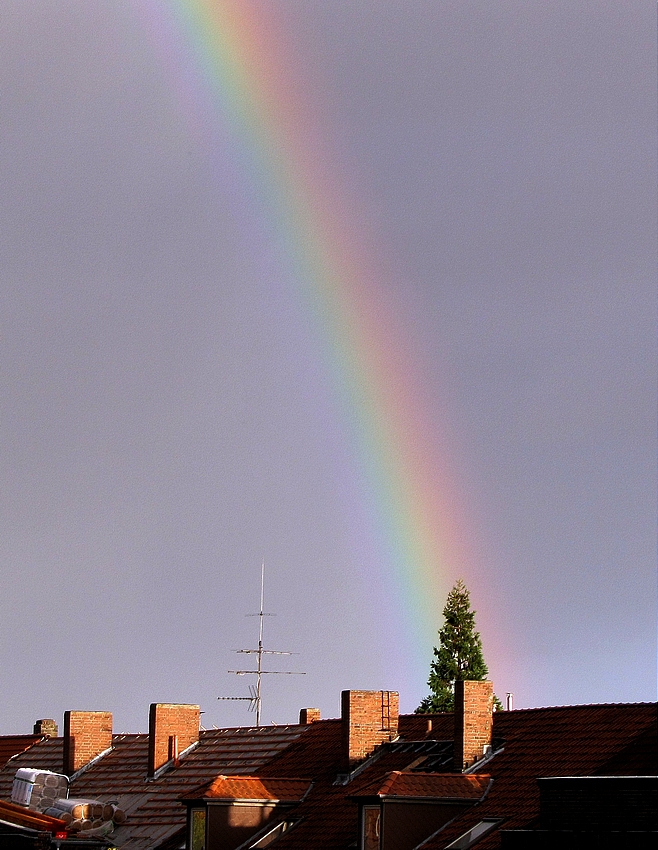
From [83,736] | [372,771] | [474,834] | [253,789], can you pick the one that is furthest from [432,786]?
[83,736]

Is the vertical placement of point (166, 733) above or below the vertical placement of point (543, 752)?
above

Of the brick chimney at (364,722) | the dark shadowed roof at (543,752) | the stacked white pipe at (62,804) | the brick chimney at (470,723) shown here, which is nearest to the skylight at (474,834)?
the dark shadowed roof at (543,752)

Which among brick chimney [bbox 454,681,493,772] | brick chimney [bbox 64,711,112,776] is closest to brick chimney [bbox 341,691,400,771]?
brick chimney [bbox 454,681,493,772]

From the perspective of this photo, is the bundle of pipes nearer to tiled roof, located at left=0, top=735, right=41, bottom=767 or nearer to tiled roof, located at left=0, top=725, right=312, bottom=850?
tiled roof, located at left=0, top=725, right=312, bottom=850

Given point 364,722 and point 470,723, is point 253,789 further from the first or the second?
point 470,723

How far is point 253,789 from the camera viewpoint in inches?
1528

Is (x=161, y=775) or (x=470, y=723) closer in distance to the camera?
(x=470, y=723)

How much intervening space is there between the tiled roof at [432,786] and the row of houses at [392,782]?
0.03 meters

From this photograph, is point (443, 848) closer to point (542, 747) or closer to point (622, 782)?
point (542, 747)

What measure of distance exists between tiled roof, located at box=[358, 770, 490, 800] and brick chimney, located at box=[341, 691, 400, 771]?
4864mm

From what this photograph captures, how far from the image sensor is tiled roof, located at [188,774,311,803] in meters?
38.1

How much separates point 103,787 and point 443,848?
17.0m

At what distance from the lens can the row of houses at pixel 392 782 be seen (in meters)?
29.3

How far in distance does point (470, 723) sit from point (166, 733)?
13390mm
